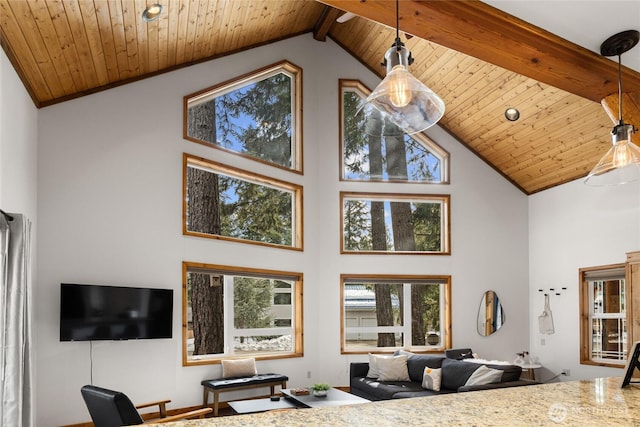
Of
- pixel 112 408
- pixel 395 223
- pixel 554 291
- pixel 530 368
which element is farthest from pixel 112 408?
pixel 554 291

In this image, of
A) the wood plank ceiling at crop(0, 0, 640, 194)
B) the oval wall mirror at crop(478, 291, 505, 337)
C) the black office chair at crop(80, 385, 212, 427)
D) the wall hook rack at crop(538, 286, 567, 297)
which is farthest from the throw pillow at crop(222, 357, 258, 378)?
the wall hook rack at crop(538, 286, 567, 297)

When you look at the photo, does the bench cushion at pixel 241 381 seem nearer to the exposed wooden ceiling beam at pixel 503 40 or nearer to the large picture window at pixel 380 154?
the large picture window at pixel 380 154

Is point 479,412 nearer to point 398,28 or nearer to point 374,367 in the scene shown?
point 398,28

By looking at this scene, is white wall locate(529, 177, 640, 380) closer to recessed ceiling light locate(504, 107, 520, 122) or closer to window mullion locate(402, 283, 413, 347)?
recessed ceiling light locate(504, 107, 520, 122)

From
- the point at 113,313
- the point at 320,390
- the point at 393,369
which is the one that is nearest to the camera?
the point at 113,313

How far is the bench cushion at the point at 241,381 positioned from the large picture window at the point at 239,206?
69.6 inches

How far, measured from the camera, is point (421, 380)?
6.93m

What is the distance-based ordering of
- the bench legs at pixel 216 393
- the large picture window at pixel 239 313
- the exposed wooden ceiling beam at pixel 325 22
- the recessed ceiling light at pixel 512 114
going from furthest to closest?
the exposed wooden ceiling beam at pixel 325 22 → the recessed ceiling light at pixel 512 114 → the large picture window at pixel 239 313 → the bench legs at pixel 216 393

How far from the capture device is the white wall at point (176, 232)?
580 centimetres

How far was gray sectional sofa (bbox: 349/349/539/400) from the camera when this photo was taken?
5688 millimetres

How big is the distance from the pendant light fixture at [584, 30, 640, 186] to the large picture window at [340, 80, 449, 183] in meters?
5.82

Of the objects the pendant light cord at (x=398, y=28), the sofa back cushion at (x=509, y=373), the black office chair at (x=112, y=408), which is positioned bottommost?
the sofa back cushion at (x=509, y=373)

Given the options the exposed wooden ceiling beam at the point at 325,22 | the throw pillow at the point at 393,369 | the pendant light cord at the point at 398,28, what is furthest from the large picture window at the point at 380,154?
the pendant light cord at the point at 398,28

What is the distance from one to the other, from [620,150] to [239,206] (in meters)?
5.42
